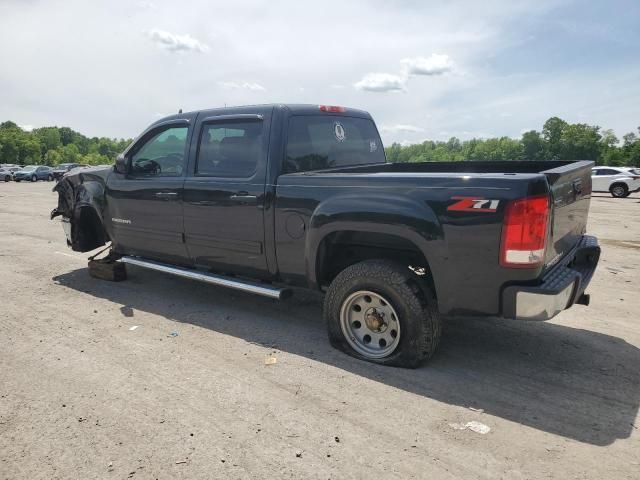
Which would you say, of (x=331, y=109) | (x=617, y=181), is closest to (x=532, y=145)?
(x=617, y=181)

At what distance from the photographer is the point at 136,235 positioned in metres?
5.52

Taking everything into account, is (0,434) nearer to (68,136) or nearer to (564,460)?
(564,460)

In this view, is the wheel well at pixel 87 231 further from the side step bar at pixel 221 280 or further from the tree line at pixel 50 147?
the tree line at pixel 50 147

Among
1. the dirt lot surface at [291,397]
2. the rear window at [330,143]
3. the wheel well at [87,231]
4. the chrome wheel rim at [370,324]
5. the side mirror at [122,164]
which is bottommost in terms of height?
the dirt lot surface at [291,397]

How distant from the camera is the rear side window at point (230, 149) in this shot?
4.43 metres

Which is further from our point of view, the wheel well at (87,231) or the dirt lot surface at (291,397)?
the wheel well at (87,231)

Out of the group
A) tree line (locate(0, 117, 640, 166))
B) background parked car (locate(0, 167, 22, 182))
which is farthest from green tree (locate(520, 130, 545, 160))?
background parked car (locate(0, 167, 22, 182))

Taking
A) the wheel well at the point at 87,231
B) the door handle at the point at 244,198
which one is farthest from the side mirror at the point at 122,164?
the door handle at the point at 244,198

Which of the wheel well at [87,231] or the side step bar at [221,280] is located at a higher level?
the wheel well at [87,231]

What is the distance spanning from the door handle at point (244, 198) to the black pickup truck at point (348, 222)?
0.01 meters

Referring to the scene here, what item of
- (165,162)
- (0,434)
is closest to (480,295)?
(0,434)

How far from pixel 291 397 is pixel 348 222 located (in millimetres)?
1330

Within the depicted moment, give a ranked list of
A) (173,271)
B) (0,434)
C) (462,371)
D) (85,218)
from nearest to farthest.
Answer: (0,434) < (462,371) < (173,271) < (85,218)

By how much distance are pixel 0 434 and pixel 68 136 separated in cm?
20854
